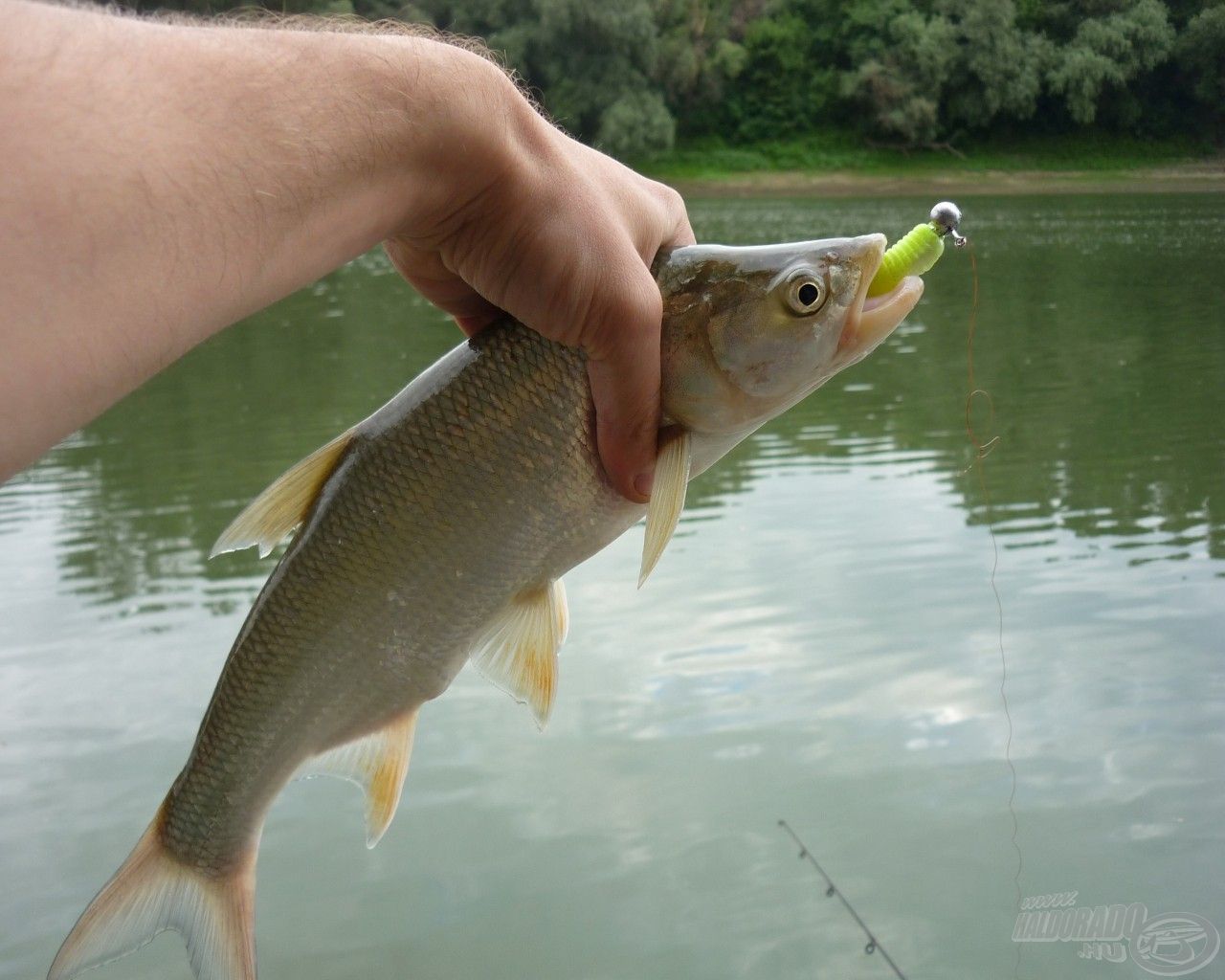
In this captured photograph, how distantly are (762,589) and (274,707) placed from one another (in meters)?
6.06

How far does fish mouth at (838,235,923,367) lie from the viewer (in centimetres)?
218

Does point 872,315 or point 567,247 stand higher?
point 567,247

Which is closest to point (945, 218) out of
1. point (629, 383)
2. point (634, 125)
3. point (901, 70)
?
point (629, 383)

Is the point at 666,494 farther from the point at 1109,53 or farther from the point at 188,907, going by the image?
the point at 1109,53

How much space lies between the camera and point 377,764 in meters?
2.42

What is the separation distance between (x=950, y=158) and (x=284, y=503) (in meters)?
45.2

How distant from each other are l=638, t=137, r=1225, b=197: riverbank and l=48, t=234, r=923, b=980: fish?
39.4 m

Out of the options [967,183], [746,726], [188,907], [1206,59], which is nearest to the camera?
[188,907]

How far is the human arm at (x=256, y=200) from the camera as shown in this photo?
3.78 ft

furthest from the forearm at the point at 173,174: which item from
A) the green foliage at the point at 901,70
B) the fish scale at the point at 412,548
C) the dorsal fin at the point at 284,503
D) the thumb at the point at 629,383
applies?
the green foliage at the point at 901,70

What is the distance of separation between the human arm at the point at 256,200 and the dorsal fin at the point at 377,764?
0.72 meters

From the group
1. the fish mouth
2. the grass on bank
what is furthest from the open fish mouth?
the grass on bank

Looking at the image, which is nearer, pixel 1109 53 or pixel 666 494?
pixel 666 494

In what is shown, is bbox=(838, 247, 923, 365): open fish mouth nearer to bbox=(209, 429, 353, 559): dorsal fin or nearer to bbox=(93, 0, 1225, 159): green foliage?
bbox=(209, 429, 353, 559): dorsal fin
